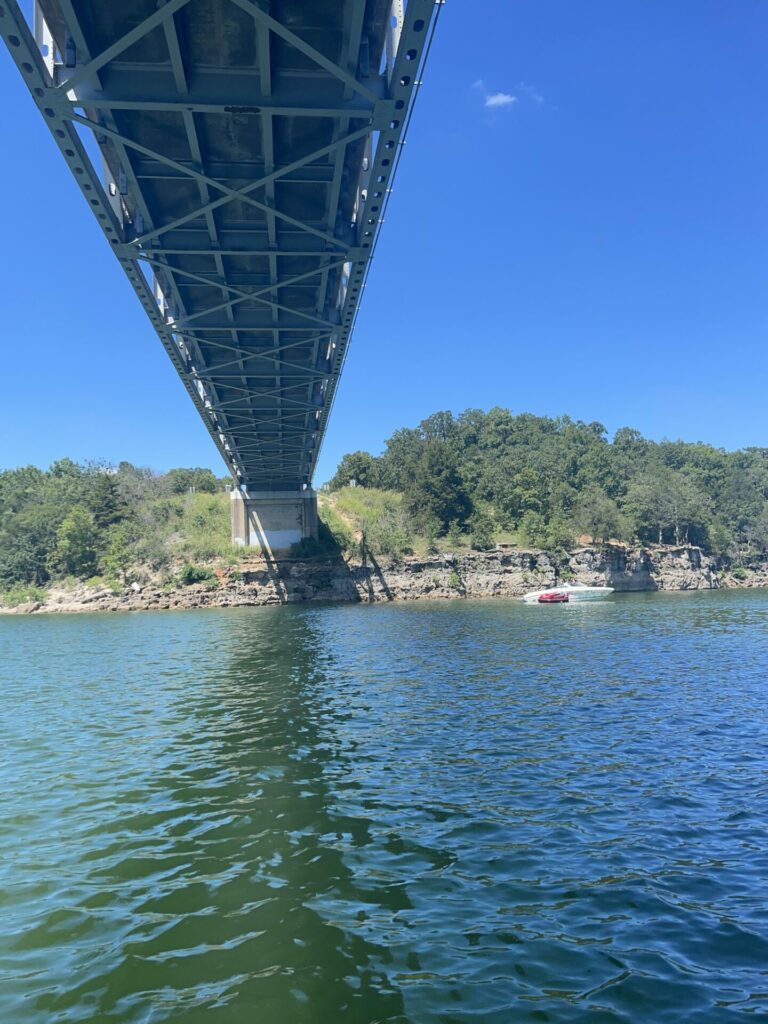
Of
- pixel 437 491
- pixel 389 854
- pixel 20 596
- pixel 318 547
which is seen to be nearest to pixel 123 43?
pixel 389 854

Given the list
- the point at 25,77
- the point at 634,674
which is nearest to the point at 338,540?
the point at 634,674

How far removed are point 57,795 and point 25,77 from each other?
43.2 feet

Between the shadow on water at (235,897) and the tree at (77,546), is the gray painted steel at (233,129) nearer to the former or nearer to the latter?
the shadow on water at (235,897)

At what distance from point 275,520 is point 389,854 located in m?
61.1

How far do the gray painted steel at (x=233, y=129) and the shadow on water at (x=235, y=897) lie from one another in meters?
12.8

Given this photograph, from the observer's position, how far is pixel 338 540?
224ft

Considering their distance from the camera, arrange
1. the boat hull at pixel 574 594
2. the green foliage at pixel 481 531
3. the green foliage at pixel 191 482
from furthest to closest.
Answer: the green foliage at pixel 191 482, the green foliage at pixel 481 531, the boat hull at pixel 574 594

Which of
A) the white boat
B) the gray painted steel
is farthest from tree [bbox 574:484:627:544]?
the gray painted steel

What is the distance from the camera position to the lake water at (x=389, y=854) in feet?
18.0

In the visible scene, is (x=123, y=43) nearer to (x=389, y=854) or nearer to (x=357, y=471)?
(x=389, y=854)

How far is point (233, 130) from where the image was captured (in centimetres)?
1634

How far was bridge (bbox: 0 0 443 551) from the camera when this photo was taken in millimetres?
12984

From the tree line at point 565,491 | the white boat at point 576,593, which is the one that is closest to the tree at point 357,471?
the tree line at point 565,491

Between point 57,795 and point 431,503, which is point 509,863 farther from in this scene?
point 431,503
